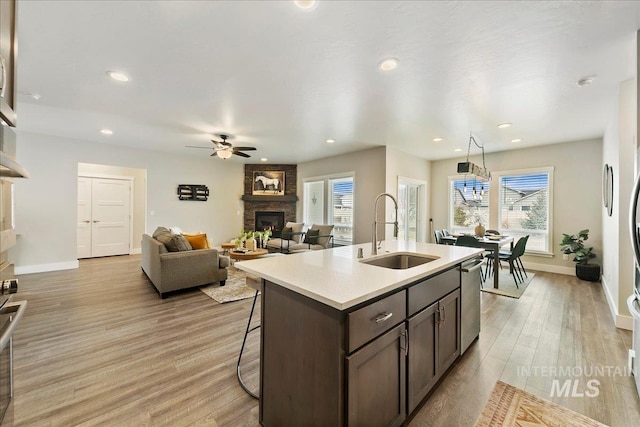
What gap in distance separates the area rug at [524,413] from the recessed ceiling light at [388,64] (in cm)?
281

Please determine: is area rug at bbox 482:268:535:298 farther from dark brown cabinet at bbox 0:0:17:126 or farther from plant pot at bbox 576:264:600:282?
dark brown cabinet at bbox 0:0:17:126

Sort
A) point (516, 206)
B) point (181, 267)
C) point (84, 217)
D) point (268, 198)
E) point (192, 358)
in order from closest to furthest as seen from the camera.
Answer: point (192, 358), point (181, 267), point (516, 206), point (84, 217), point (268, 198)

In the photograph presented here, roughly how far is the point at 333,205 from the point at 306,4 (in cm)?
550

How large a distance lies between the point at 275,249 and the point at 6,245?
5.76 m

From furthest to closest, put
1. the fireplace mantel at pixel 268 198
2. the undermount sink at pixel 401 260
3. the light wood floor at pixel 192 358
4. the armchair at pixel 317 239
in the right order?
the fireplace mantel at pixel 268 198, the armchair at pixel 317 239, the undermount sink at pixel 401 260, the light wood floor at pixel 192 358

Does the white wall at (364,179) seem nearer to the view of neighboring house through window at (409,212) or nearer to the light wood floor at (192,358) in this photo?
the view of neighboring house through window at (409,212)

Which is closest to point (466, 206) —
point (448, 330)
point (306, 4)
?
point (448, 330)

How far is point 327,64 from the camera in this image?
2.49 m

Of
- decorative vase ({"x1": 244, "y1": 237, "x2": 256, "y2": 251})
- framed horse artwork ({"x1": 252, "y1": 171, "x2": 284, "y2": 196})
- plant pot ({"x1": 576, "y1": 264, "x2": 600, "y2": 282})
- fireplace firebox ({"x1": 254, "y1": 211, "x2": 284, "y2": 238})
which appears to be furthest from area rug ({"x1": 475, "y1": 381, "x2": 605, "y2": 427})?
framed horse artwork ({"x1": 252, "y1": 171, "x2": 284, "y2": 196})

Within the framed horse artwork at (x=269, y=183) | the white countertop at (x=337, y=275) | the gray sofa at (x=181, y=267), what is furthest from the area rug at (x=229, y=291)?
the framed horse artwork at (x=269, y=183)

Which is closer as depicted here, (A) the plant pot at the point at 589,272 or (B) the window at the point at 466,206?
(A) the plant pot at the point at 589,272

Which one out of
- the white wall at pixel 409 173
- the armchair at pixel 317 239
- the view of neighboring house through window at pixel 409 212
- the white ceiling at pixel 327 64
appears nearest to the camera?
the white ceiling at pixel 327 64

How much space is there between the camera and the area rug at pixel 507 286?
13.3 feet

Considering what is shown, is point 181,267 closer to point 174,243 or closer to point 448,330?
point 174,243
